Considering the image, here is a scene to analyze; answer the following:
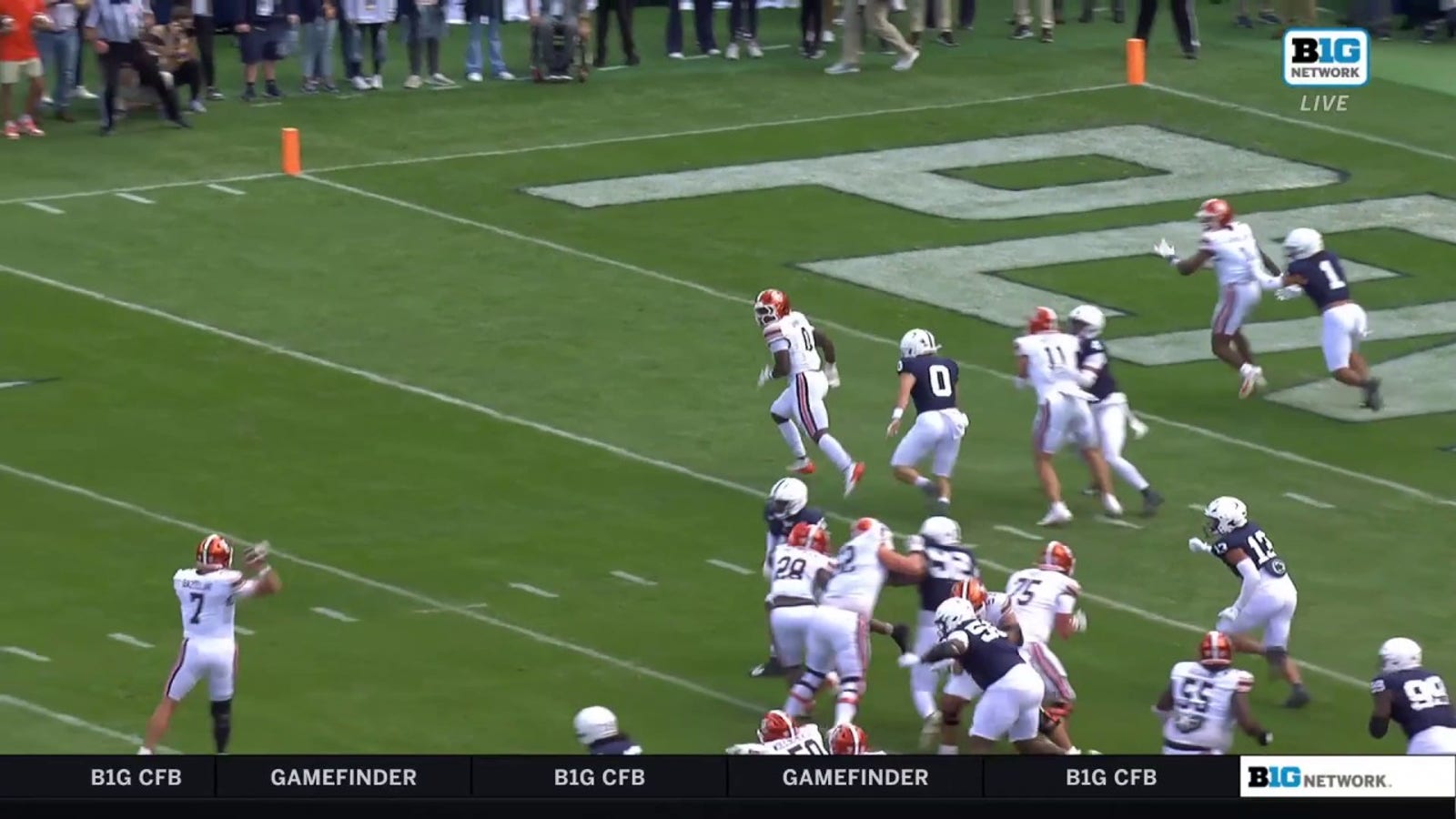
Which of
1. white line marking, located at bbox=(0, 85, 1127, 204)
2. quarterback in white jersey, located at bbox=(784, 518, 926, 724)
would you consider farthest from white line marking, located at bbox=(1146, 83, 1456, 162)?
quarterback in white jersey, located at bbox=(784, 518, 926, 724)

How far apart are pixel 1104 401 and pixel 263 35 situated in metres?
15.0

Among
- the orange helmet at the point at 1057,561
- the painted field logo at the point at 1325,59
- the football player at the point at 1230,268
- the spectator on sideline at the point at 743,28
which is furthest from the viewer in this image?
the spectator on sideline at the point at 743,28

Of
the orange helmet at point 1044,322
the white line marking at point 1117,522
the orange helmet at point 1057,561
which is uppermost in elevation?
the orange helmet at point 1044,322

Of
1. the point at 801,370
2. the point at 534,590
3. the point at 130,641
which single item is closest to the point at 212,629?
the point at 130,641

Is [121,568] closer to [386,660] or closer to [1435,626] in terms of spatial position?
[386,660]

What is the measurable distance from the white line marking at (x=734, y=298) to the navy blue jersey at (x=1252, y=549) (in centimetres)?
472

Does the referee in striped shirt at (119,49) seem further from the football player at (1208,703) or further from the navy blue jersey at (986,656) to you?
the football player at (1208,703)

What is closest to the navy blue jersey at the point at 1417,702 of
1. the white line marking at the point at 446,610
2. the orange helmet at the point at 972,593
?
the orange helmet at the point at 972,593

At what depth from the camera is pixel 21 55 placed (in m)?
33.3

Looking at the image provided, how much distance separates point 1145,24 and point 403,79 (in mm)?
9458

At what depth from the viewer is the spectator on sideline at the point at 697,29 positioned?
38906 millimetres

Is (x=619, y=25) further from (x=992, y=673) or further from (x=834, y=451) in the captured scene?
(x=992, y=673)

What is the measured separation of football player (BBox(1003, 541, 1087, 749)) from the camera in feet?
62.4

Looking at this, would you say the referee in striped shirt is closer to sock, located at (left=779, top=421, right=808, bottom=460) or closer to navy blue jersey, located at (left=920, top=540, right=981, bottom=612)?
sock, located at (left=779, top=421, right=808, bottom=460)
